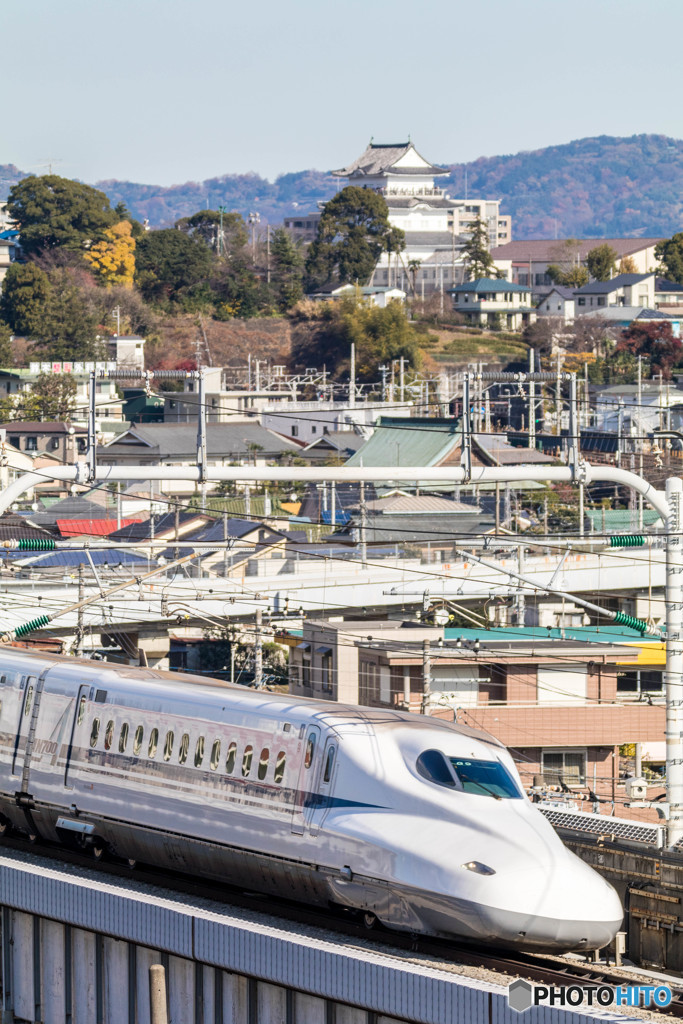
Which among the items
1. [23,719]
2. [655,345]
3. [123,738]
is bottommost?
[23,719]

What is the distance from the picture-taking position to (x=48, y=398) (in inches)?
2761

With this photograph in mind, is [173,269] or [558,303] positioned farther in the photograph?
[558,303]

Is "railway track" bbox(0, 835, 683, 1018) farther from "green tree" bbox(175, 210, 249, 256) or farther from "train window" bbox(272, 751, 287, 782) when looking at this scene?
"green tree" bbox(175, 210, 249, 256)

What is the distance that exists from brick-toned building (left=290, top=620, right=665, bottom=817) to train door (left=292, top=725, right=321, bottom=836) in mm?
10773

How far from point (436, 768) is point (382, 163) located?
449 feet

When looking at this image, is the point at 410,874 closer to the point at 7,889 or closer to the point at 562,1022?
the point at 562,1022

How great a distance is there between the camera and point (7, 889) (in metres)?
14.0

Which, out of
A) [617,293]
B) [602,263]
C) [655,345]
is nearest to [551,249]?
[602,263]

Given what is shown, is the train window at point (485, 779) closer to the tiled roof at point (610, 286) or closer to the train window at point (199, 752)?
the train window at point (199, 752)

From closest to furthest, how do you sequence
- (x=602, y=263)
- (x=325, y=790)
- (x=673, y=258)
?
(x=325, y=790) → (x=602, y=263) → (x=673, y=258)

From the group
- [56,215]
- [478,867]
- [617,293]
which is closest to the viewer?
[478,867]

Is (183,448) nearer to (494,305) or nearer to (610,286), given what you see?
(494,305)

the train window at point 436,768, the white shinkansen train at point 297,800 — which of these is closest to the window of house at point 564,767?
the white shinkansen train at point 297,800

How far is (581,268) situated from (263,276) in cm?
3405
